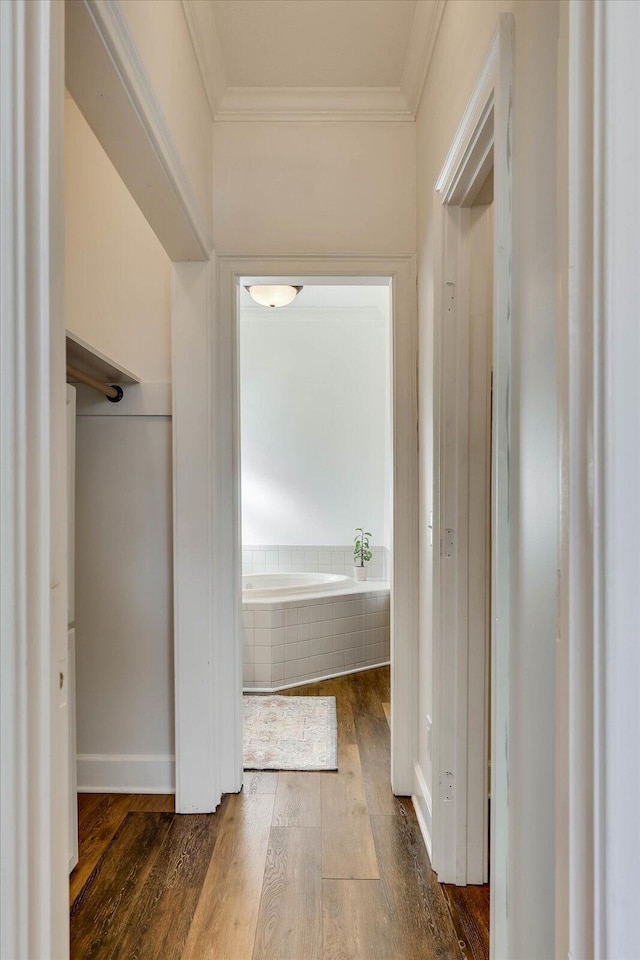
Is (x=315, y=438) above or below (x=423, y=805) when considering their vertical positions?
above

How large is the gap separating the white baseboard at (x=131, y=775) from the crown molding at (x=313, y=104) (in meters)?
2.59

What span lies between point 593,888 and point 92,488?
221cm

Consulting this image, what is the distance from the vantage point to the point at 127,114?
1.39 meters

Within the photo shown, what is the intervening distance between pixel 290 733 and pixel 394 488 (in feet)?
4.73

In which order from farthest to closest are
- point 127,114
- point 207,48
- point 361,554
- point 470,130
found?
point 361,554, point 207,48, point 470,130, point 127,114

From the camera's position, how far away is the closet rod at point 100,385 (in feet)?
6.76

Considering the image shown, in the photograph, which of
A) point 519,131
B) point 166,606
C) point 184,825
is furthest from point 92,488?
point 519,131

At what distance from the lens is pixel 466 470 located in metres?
1.88

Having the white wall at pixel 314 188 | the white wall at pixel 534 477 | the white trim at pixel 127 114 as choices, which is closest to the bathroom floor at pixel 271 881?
the white wall at pixel 534 477

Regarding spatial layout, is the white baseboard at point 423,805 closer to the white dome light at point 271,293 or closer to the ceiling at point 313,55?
the ceiling at point 313,55

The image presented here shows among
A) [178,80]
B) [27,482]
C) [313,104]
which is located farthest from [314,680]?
[27,482]

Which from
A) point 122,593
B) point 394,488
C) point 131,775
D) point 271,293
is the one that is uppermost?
point 271,293
